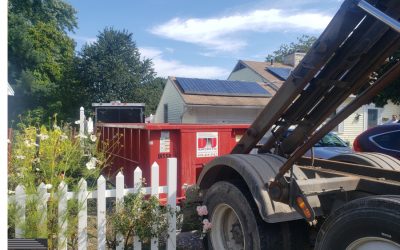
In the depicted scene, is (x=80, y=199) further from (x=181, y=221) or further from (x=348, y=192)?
(x=348, y=192)

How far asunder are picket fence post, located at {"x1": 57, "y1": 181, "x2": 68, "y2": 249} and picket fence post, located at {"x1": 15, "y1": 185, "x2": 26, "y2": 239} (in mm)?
335

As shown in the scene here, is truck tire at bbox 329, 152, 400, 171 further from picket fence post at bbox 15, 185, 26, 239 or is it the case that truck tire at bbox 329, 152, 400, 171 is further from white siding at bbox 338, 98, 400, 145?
white siding at bbox 338, 98, 400, 145

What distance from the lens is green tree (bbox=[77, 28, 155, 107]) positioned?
114ft

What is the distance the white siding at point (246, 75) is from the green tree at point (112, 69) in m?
8.49

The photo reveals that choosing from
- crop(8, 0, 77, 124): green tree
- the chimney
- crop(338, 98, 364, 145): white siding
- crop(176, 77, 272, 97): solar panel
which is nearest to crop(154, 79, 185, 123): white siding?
crop(176, 77, 272, 97): solar panel

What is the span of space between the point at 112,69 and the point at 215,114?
1645 cm

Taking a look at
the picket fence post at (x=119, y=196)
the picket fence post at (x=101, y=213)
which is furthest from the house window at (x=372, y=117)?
the picket fence post at (x=101, y=213)

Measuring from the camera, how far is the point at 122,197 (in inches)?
162

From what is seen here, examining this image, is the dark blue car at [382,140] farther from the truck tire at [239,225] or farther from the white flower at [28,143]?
the white flower at [28,143]

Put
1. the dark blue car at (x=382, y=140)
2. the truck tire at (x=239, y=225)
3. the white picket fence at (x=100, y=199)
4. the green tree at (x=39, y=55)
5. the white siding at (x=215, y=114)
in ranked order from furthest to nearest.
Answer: the green tree at (x=39, y=55) < the white siding at (x=215, y=114) < the dark blue car at (x=382, y=140) < the white picket fence at (x=100, y=199) < the truck tire at (x=239, y=225)

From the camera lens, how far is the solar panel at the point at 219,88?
22.4 m

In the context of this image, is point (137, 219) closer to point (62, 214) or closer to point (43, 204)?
point (62, 214)

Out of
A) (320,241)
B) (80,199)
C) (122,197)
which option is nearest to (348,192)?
(320,241)

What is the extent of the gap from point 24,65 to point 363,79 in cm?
3595
